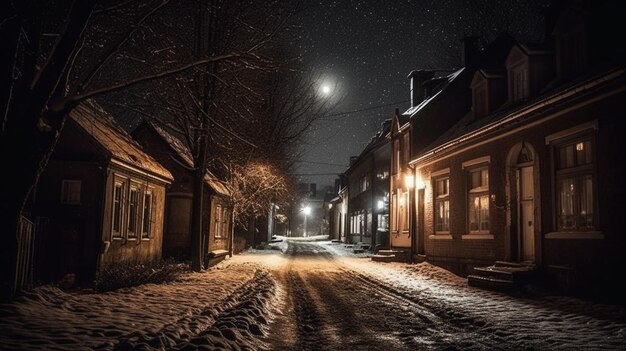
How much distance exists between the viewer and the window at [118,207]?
607 inches

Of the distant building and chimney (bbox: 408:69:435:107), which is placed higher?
chimney (bbox: 408:69:435:107)

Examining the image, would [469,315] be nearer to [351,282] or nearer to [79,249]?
[351,282]

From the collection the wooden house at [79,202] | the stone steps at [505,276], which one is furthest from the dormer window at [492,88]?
the wooden house at [79,202]

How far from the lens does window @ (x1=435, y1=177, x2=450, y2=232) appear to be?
19.1 metres

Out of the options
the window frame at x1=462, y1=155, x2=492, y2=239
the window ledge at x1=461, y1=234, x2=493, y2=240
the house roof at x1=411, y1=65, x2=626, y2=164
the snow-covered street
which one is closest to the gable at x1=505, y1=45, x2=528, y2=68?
the house roof at x1=411, y1=65, x2=626, y2=164

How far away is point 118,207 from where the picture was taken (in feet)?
51.5

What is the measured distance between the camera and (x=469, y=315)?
8.90 m

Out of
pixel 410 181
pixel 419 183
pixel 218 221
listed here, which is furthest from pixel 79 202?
pixel 410 181

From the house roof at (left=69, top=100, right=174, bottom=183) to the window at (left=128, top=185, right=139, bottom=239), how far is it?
30.2 inches

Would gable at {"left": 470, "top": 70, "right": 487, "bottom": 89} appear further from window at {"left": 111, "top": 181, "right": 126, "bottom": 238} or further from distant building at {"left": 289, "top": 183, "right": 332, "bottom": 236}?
distant building at {"left": 289, "top": 183, "right": 332, "bottom": 236}

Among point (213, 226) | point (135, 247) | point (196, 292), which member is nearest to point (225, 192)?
point (213, 226)

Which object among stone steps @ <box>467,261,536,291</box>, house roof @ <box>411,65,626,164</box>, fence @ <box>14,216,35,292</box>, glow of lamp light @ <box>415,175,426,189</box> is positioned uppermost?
house roof @ <box>411,65,626,164</box>

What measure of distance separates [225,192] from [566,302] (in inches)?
802

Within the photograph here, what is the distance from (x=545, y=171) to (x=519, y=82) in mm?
4804
